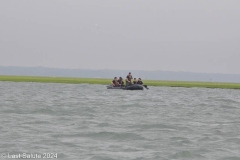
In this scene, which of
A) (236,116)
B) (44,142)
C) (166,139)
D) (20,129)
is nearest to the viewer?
(44,142)

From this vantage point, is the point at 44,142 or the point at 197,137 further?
the point at 197,137

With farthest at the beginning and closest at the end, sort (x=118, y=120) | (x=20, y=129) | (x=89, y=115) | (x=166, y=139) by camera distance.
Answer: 1. (x=89, y=115)
2. (x=118, y=120)
3. (x=20, y=129)
4. (x=166, y=139)

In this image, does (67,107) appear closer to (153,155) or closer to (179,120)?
(179,120)

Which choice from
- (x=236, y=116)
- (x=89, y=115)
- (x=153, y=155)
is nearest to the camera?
(x=153, y=155)

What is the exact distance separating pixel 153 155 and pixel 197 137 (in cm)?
448

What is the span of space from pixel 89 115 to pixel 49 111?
2.63 meters

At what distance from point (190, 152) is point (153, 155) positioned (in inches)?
51.8

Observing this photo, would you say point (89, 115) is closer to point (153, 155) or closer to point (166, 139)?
point (166, 139)

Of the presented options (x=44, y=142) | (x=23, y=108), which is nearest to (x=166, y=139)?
(x=44, y=142)

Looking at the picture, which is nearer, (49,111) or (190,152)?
(190,152)

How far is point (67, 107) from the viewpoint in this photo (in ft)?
113

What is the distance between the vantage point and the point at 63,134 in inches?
826

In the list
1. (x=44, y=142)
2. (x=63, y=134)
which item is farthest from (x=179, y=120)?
(x=44, y=142)

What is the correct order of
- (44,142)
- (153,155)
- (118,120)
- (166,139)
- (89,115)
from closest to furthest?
(153,155)
(44,142)
(166,139)
(118,120)
(89,115)
